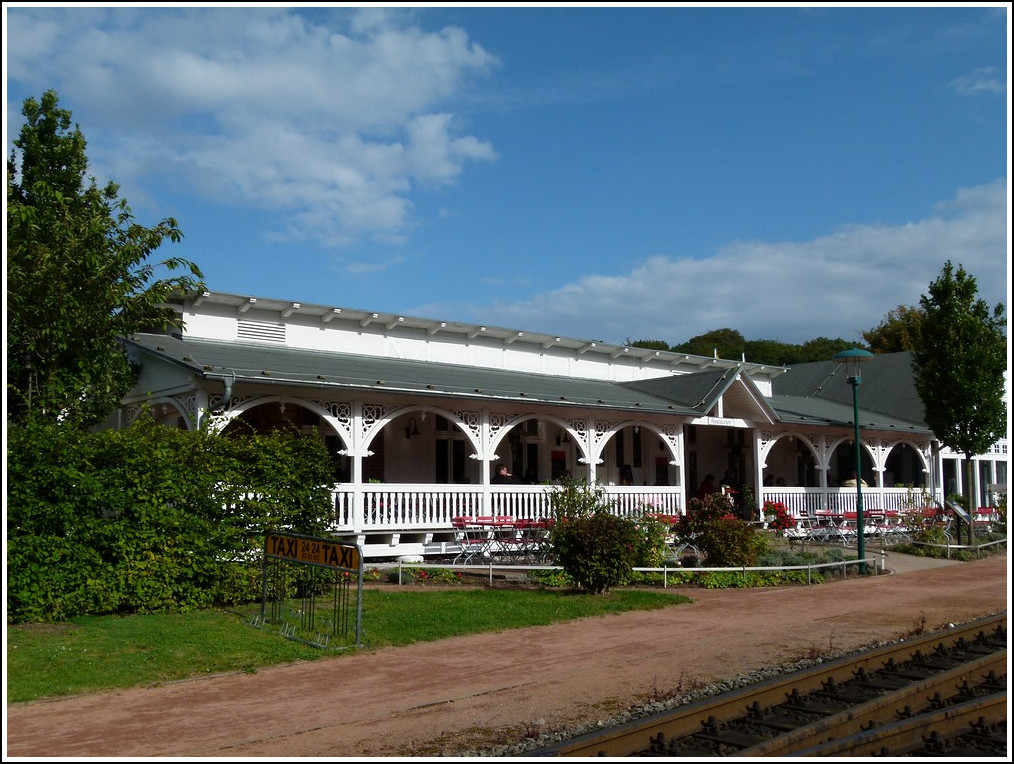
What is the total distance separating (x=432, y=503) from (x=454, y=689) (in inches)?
423

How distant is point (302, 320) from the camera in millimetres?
22812

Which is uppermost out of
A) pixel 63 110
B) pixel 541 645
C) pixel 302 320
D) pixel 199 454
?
pixel 63 110

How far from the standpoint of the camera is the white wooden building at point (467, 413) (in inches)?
715

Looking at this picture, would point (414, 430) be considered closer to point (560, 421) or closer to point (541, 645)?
point (560, 421)

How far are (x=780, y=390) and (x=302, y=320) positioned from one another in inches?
→ 1045

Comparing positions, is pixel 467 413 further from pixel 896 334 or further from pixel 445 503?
pixel 896 334

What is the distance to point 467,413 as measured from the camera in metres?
20.1

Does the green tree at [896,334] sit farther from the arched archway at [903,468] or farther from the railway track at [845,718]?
the railway track at [845,718]

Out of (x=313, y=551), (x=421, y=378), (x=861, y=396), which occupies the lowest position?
(x=313, y=551)

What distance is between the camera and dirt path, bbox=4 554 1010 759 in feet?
23.2

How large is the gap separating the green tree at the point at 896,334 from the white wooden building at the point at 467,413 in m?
26.6

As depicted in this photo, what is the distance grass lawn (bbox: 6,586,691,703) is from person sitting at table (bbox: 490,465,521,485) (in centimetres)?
744

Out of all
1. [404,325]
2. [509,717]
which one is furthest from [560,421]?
[509,717]

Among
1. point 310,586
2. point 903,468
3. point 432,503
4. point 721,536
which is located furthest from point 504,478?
point 903,468
